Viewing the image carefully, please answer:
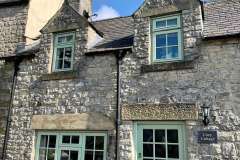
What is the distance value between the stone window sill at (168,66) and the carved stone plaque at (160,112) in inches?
40.9

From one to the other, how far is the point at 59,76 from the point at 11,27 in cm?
417

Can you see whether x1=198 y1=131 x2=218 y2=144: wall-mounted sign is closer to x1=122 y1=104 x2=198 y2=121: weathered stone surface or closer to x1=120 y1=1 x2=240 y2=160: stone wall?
x1=120 y1=1 x2=240 y2=160: stone wall

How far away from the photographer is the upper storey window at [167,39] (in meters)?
8.26

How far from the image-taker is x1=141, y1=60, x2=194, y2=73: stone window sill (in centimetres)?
784

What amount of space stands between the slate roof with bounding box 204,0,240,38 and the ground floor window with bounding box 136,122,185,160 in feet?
9.22

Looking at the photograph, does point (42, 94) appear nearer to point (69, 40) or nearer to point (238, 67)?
point (69, 40)

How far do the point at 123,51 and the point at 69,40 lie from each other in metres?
2.25

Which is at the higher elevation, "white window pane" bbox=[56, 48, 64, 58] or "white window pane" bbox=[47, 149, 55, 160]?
"white window pane" bbox=[56, 48, 64, 58]

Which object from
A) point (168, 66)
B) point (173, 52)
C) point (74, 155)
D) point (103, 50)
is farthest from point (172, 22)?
point (74, 155)

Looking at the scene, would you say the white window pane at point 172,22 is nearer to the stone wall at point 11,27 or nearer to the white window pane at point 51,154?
the white window pane at point 51,154

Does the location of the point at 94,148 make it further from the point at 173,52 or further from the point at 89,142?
the point at 173,52

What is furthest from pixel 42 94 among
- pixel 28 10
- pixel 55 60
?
pixel 28 10

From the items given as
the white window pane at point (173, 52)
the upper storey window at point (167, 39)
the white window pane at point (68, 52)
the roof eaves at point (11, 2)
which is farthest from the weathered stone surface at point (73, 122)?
the roof eaves at point (11, 2)

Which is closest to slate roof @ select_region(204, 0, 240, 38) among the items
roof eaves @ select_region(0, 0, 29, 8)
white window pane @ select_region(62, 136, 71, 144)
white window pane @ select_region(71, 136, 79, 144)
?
white window pane @ select_region(71, 136, 79, 144)
